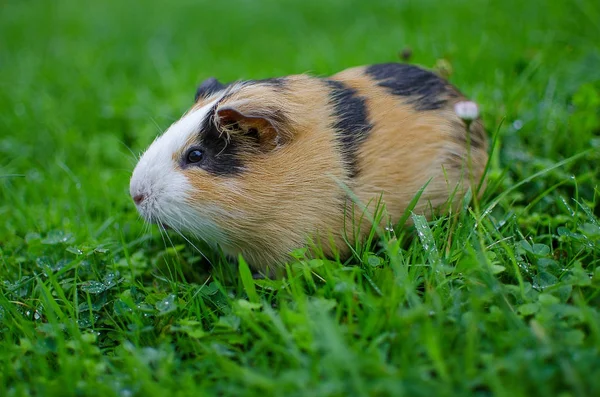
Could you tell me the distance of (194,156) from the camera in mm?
2818

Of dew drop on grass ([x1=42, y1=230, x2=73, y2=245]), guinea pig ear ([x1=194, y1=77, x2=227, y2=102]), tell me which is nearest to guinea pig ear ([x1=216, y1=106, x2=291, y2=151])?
guinea pig ear ([x1=194, y1=77, x2=227, y2=102])

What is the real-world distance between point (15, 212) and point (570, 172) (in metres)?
3.57

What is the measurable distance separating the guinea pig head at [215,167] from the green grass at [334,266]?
0.31 meters

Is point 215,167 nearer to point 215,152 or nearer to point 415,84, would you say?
point 215,152

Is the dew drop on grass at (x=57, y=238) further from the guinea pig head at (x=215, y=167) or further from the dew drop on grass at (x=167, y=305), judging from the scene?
the dew drop on grass at (x=167, y=305)

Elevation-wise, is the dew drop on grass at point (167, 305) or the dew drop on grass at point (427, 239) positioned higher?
the dew drop on grass at point (427, 239)

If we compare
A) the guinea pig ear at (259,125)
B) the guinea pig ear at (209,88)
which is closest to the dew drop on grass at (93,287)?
the guinea pig ear at (259,125)

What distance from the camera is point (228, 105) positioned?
2.71 m

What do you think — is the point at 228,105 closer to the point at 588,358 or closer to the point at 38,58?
the point at 588,358

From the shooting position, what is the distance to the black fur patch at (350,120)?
2.90 m

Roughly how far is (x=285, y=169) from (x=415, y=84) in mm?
1001

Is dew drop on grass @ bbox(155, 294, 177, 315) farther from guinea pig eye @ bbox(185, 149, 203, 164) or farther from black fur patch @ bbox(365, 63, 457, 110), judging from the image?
black fur patch @ bbox(365, 63, 457, 110)

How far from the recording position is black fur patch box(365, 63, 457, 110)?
3178mm

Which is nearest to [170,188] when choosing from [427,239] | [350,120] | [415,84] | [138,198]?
[138,198]
